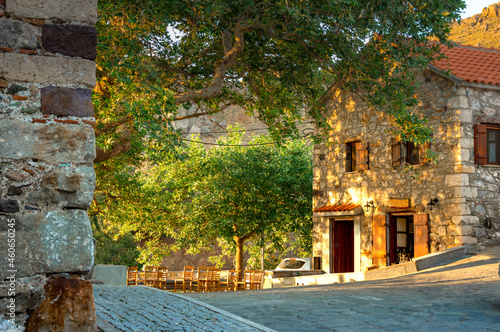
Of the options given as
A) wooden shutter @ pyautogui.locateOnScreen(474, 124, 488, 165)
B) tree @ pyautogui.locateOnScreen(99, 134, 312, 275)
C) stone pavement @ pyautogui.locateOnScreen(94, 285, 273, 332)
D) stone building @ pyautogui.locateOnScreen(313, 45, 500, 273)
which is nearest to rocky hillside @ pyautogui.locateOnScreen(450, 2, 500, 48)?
tree @ pyautogui.locateOnScreen(99, 134, 312, 275)

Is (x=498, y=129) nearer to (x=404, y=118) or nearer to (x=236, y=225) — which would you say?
(x=404, y=118)

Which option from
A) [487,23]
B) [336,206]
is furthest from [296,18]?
[487,23]

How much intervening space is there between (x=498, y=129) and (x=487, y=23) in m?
29.0

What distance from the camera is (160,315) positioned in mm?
5719

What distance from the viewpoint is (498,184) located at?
1405 centimetres

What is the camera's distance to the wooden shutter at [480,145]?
13820 mm

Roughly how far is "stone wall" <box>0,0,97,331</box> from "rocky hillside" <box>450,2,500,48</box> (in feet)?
125

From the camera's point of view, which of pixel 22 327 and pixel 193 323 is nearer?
pixel 22 327

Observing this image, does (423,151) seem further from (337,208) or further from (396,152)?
(337,208)

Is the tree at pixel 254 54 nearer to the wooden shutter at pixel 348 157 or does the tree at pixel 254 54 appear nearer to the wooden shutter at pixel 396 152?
the wooden shutter at pixel 396 152

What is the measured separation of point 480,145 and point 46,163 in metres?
13.2

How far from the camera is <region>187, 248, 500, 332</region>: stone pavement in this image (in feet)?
19.1

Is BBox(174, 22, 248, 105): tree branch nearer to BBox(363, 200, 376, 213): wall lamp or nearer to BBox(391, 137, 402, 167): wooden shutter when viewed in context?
BBox(391, 137, 402, 167): wooden shutter

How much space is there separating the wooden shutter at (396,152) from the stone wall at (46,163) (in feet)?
44.1
